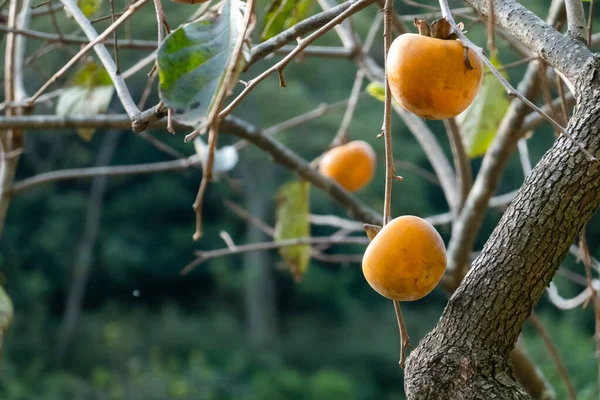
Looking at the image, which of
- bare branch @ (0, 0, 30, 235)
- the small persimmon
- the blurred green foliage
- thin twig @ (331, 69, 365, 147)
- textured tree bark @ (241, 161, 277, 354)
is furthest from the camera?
textured tree bark @ (241, 161, 277, 354)

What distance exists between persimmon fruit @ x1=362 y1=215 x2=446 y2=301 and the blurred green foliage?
5.28 metres

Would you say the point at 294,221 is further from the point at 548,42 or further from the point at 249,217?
the point at 548,42

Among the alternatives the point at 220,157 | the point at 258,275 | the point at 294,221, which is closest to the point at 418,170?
the point at 294,221

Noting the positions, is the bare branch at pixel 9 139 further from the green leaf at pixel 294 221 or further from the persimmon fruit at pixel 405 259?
the persimmon fruit at pixel 405 259

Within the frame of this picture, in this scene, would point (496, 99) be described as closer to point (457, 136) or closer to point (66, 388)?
point (457, 136)

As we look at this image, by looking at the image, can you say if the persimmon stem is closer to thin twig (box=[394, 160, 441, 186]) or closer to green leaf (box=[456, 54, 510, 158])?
green leaf (box=[456, 54, 510, 158])

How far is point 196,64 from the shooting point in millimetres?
377

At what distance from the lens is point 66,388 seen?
5.54 metres

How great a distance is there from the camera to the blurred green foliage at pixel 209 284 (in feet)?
19.9

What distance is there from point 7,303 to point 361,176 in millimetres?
684

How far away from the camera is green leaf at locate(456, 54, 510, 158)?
0.95 meters

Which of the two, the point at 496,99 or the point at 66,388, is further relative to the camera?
the point at 66,388

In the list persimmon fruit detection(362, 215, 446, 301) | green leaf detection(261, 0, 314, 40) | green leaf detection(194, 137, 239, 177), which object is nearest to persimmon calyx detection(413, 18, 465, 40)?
persimmon fruit detection(362, 215, 446, 301)

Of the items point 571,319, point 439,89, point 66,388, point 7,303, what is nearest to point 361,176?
point 7,303
